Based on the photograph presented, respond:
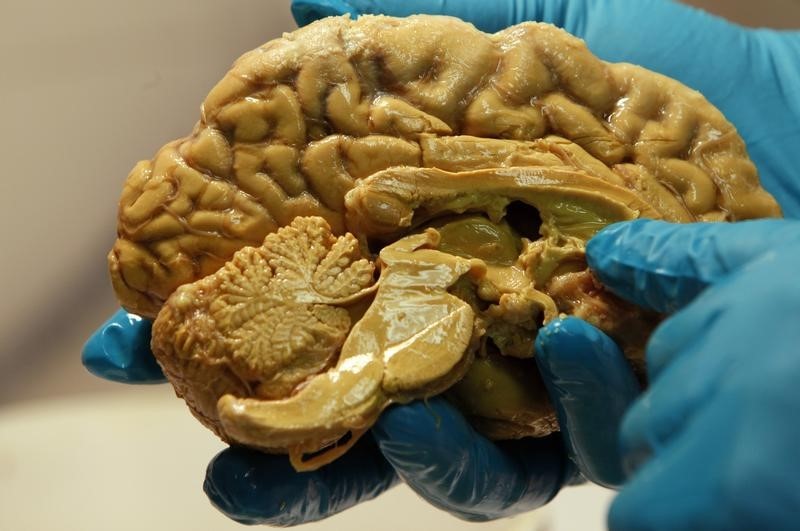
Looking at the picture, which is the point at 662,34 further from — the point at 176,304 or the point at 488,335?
the point at 176,304

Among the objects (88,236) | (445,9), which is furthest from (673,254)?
(88,236)

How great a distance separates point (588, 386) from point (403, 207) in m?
0.32

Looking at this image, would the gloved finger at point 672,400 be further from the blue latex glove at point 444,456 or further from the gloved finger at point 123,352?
the gloved finger at point 123,352

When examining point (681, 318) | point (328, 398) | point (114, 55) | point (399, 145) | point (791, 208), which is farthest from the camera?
point (114, 55)

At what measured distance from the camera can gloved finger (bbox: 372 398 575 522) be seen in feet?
3.47

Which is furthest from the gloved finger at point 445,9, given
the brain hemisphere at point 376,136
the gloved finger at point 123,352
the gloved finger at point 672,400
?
the gloved finger at point 672,400

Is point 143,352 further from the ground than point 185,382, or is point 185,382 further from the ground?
point 185,382

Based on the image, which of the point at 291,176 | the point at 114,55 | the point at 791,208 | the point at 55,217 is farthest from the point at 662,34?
the point at 55,217

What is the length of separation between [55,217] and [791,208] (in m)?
1.80

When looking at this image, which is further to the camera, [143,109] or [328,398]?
[143,109]

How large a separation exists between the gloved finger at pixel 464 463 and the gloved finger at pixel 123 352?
543 mm

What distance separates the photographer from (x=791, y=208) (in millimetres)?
1464

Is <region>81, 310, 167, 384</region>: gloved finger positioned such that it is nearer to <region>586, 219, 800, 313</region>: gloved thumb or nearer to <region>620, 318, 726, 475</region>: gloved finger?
<region>586, 219, 800, 313</region>: gloved thumb

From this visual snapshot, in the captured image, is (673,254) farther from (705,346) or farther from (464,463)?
(464,463)
